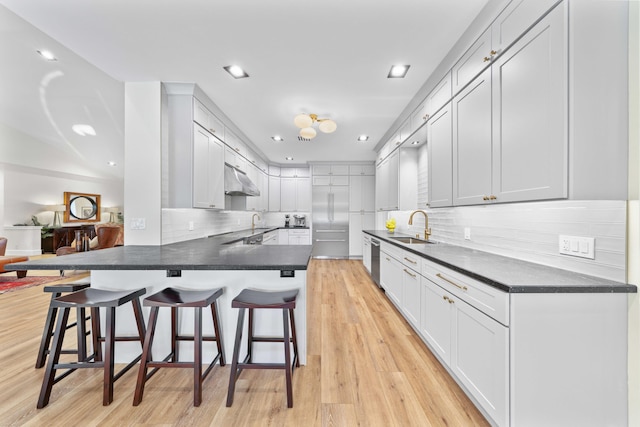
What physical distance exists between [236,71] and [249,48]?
421mm

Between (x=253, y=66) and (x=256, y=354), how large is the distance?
2.58 meters

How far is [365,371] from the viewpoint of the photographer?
201 centimetres

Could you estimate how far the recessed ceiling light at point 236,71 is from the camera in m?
2.55

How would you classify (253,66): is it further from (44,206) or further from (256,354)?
(44,206)

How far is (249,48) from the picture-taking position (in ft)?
7.42

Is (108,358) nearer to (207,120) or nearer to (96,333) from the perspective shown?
(96,333)

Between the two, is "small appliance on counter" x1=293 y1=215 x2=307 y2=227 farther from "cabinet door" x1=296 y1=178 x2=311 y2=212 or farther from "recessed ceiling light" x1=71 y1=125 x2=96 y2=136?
"recessed ceiling light" x1=71 y1=125 x2=96 y2=136

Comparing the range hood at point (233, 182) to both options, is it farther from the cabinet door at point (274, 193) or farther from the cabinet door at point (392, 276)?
the cabinet door at point (274, 193)

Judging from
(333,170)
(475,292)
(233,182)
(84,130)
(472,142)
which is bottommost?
(475,292)

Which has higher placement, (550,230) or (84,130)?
(84,130)

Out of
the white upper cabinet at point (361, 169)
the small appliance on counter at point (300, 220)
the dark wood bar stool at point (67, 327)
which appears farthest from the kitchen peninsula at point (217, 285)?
the small appliance on counter at point (300, 220)

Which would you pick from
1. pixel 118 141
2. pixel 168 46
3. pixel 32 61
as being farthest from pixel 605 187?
pixel 118 141

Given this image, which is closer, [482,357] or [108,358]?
[482,357]

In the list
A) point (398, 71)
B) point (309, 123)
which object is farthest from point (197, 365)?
point (398, 71)
